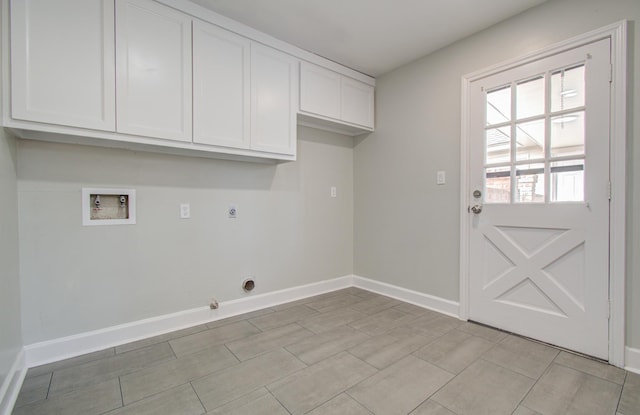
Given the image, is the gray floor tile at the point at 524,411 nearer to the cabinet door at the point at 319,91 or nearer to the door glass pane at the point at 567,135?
the door glass pane at the point at 567,135

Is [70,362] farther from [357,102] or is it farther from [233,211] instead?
[357,102]

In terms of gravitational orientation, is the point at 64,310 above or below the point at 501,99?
below

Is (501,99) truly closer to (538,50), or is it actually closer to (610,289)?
(538,50)

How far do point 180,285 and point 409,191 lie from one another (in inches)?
94.5

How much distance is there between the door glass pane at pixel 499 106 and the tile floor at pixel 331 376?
1.78 metres

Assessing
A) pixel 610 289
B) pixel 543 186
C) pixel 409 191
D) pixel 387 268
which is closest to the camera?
pixel 610 289

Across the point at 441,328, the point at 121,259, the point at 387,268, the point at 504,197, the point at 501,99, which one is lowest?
the point at 441,328

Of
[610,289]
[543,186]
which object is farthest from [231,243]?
[610,289]

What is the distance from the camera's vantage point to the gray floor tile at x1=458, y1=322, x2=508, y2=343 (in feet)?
7.79

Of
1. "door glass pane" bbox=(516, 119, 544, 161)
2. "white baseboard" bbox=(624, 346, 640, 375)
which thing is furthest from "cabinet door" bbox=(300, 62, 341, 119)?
"white baseboard" bbox=(624, 346, 640, 375)

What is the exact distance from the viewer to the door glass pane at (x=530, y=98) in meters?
2.29

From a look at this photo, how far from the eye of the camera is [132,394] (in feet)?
5.45

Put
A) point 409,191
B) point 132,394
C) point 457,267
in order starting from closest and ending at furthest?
point 132,394
point 457,267
point 409,191

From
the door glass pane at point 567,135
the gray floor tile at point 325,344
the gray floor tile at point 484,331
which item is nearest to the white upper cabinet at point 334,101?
the door glass pane at point 567,135
